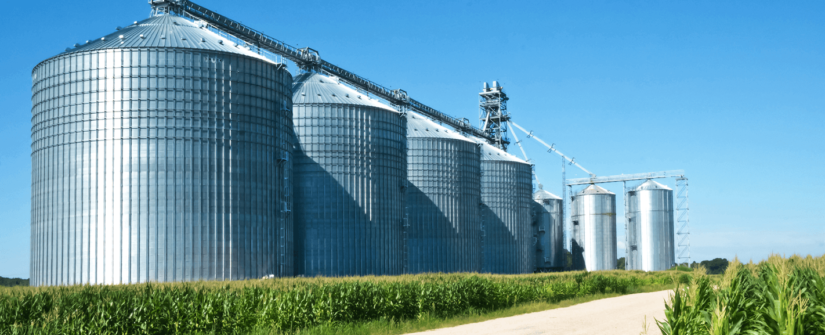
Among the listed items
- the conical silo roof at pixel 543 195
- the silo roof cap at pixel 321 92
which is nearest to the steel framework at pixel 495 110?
the conical silo roof at pixel 543 195

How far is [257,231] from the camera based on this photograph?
4031 centimetres

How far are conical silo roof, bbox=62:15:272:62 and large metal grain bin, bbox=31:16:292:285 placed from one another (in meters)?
0.14

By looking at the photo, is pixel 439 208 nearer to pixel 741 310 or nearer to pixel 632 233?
pixel 632 233

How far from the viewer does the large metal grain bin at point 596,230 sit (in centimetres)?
9706

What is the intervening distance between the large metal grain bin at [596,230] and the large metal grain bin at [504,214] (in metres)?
18.9

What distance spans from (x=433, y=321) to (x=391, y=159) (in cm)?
2531

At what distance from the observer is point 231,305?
23078 millimetres

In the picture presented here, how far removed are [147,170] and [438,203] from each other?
31.8 metres

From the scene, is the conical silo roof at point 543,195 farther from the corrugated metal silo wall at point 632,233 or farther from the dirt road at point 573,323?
the dirt road at point 573,323

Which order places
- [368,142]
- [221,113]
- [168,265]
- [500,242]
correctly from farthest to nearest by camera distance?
1. [500,242]
2. [368,142]
3. [221,113]
4. [168,265]

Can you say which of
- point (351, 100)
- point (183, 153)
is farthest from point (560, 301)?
point (183, 153)

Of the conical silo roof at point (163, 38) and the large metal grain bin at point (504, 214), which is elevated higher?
the conical silo roof at point (163, 38)

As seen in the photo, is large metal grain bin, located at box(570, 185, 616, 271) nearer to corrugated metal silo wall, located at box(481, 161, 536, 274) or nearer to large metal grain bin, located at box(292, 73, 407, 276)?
corrugated metal silo wall, located at box(481, 161, 536, 274)

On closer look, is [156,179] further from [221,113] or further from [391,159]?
[391,159]
